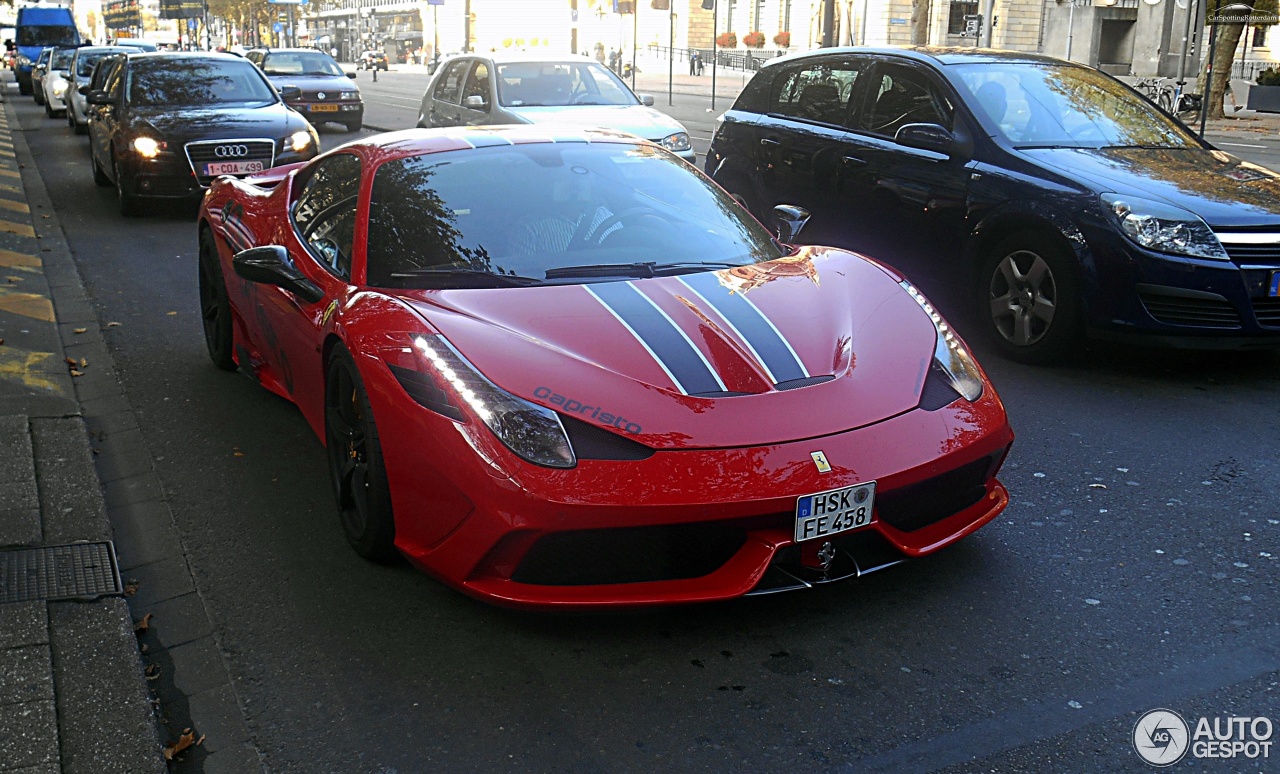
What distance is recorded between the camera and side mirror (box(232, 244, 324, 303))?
173 inches

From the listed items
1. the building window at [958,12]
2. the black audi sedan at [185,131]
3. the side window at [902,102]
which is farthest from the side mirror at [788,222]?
the building window at [958,12]

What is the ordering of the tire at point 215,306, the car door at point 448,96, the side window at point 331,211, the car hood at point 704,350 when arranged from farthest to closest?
1. the car door at point 448,96
2. the tire at point 215,306
3. the side window at point 331,211
4. the car hood at point 704,350

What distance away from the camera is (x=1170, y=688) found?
304 centimetres

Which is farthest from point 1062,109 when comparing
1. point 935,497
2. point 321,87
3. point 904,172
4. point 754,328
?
point 321,87

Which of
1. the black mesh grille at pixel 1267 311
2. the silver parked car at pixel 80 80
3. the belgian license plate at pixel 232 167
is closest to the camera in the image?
the black mesh grille at pixel 1267 311

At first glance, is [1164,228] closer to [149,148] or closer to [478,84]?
[478,84]

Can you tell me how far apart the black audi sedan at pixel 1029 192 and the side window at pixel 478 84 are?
5269mm

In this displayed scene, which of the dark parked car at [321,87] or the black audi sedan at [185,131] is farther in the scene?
the dark parked car at [321,87]

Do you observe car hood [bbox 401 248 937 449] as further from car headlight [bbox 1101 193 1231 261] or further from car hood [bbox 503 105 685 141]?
car hood [bbox 503 105 685 141]

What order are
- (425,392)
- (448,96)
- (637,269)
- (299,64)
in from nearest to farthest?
(425,392) < (637,269) < (448,96) < (299,64)

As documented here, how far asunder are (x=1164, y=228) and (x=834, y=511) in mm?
3387

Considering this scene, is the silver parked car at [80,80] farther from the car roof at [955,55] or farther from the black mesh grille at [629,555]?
the black mesh grille at [629,555]

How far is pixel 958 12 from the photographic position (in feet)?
203

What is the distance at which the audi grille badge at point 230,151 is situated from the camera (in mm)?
11922
